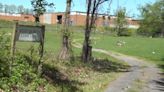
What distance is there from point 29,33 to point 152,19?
114722 mm

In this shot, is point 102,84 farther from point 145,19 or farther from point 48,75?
point 145,19

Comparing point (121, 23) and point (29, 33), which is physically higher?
point (29, 33)

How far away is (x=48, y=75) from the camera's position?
17.2 meters

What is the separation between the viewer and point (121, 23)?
11538cm

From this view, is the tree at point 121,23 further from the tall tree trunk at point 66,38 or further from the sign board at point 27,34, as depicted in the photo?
the sign board at point 27,34

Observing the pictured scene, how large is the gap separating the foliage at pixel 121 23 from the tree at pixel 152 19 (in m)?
9.34

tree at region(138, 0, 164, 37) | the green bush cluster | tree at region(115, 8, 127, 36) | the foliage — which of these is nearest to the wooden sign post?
the green bush cluster

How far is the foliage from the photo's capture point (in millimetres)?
115000

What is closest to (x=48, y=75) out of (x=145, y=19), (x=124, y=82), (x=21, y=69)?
(x=21, y=69)

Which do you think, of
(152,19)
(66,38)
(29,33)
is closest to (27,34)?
(29,33)

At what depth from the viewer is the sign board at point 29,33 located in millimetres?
14656

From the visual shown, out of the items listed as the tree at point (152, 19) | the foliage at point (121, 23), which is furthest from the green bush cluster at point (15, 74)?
the tree at point (152, 19)

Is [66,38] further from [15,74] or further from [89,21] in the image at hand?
[15,74]

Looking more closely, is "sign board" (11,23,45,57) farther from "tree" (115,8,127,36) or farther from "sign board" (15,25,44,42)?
"tree" (115,8,127,36)
